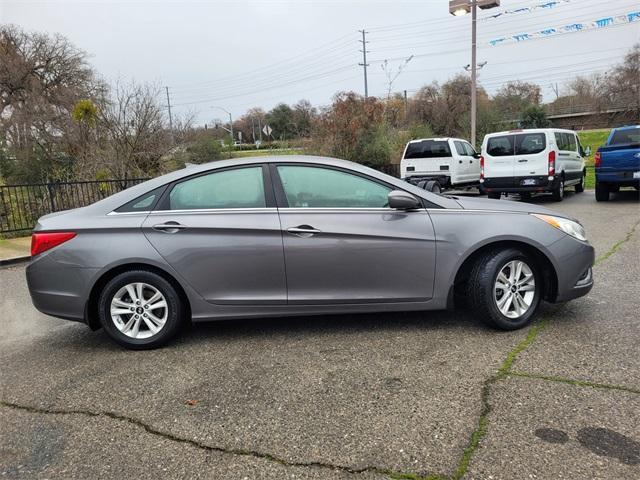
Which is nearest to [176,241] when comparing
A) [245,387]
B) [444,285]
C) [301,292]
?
[301,292]

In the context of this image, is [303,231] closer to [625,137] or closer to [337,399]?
[337,399]

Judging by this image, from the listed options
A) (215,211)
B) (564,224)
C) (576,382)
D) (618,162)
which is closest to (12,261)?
(215,211)

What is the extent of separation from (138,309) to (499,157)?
10809 millimetres

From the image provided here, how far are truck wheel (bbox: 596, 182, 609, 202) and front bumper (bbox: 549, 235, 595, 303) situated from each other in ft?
31.3

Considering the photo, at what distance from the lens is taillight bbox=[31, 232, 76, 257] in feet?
12.7

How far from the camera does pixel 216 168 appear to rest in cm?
416

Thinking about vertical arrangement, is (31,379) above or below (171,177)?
below

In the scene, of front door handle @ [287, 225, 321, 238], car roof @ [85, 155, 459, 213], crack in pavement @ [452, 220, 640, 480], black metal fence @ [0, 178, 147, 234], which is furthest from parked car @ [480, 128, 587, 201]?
front door handle @ [287, 225, 321, 238]

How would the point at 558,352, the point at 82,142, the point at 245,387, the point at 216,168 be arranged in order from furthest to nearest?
the point at 82,142 → the point at 216,168 → the point at 558,352 → the point at 245,387

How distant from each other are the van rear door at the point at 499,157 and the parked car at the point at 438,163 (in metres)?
1.68

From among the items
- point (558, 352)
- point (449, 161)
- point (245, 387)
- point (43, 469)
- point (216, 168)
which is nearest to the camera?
point (43, 469)

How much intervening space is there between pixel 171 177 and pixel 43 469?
7.84 feet

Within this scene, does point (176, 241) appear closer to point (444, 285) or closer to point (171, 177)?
point (171, 177)

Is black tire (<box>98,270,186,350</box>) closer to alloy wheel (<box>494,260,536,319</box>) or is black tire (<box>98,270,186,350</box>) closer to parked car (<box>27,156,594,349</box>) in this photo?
parked car (<box>27,156,594,349</box>)
